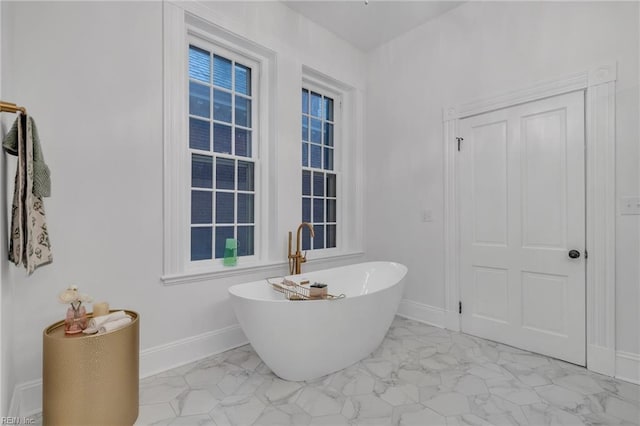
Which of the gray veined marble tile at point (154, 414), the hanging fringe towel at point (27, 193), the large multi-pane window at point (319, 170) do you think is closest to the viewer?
the hanging fringe towel at point (27, 193)

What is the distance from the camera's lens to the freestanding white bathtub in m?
1.92

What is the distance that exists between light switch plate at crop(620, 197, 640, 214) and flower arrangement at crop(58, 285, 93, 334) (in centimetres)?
336

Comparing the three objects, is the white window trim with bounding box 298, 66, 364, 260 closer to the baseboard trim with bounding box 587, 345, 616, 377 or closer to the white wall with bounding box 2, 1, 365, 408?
the white wall with bounding box 2, 1, 365, 408

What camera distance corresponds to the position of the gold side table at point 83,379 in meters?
1.46

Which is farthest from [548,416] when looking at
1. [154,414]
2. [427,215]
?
[154,414]

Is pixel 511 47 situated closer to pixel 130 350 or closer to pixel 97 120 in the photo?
pixel 97 120

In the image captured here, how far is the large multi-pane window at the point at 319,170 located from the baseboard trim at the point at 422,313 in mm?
1069

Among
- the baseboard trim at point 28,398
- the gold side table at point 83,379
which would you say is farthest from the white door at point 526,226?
the baseboard trim at point 28,398

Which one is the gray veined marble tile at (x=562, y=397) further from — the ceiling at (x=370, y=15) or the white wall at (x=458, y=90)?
the ceiling at (x=370, y=15)

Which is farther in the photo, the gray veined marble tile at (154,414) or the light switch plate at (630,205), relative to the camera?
the light switch plate at (630,205)

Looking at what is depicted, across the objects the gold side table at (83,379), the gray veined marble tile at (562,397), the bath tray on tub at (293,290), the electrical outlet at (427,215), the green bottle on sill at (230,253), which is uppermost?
the electrical outlet at (427,215)

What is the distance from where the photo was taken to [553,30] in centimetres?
248

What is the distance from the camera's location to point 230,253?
8.89ft

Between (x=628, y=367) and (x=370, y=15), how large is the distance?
358 centimetres
